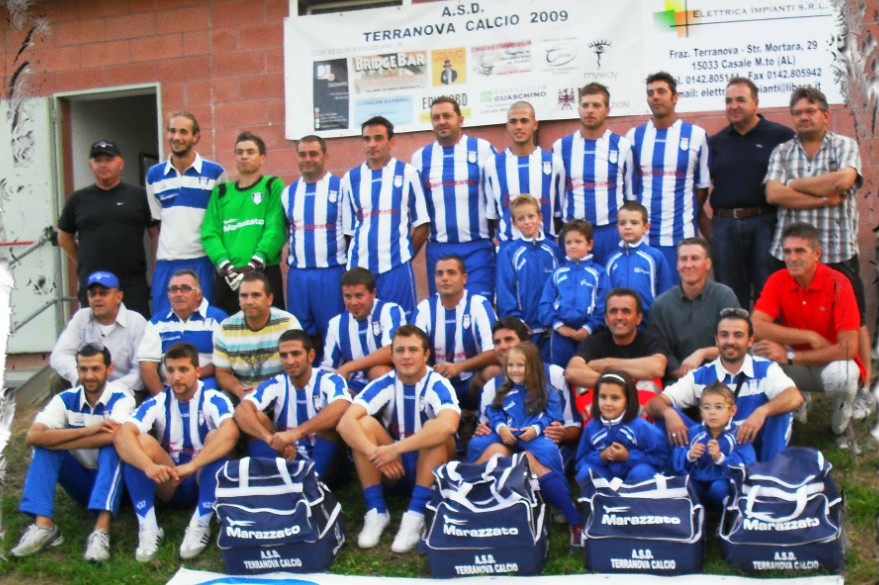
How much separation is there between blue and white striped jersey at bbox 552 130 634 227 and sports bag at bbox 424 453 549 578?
2.22 metres

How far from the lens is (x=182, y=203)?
7.46m

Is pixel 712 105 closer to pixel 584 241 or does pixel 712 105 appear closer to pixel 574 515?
pixel 584 241

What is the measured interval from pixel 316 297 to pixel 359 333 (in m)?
0.73

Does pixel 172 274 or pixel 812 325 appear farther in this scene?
pixel 172 274

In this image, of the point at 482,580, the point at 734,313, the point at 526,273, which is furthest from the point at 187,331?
the point at 734,313

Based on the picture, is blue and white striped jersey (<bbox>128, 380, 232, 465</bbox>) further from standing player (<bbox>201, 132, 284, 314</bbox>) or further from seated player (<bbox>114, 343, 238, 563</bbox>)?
standing player (<bbox>201, 132, 284, 314</bbox>)

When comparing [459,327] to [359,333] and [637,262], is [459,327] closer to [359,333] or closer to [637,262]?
[359,333]

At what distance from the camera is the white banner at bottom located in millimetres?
4836

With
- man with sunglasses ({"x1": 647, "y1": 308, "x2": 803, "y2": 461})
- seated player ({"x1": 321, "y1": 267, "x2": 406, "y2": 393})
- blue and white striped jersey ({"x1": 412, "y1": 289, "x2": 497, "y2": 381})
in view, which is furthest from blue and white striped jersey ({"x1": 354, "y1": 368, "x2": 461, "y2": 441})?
man with sunglasses ({"x1": 647, "y1": 308, "x2": 803, "y2": 461})

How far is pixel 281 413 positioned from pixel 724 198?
3.12 metres

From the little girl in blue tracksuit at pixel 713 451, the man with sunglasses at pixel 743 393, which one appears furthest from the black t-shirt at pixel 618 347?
the little girl in blue tracksuit at pixel 713 451

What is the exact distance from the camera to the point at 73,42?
9.81 metres

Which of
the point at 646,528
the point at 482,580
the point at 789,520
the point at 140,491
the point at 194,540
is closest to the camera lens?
the point at 789,520

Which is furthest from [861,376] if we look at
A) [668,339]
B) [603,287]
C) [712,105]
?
[712,105]
